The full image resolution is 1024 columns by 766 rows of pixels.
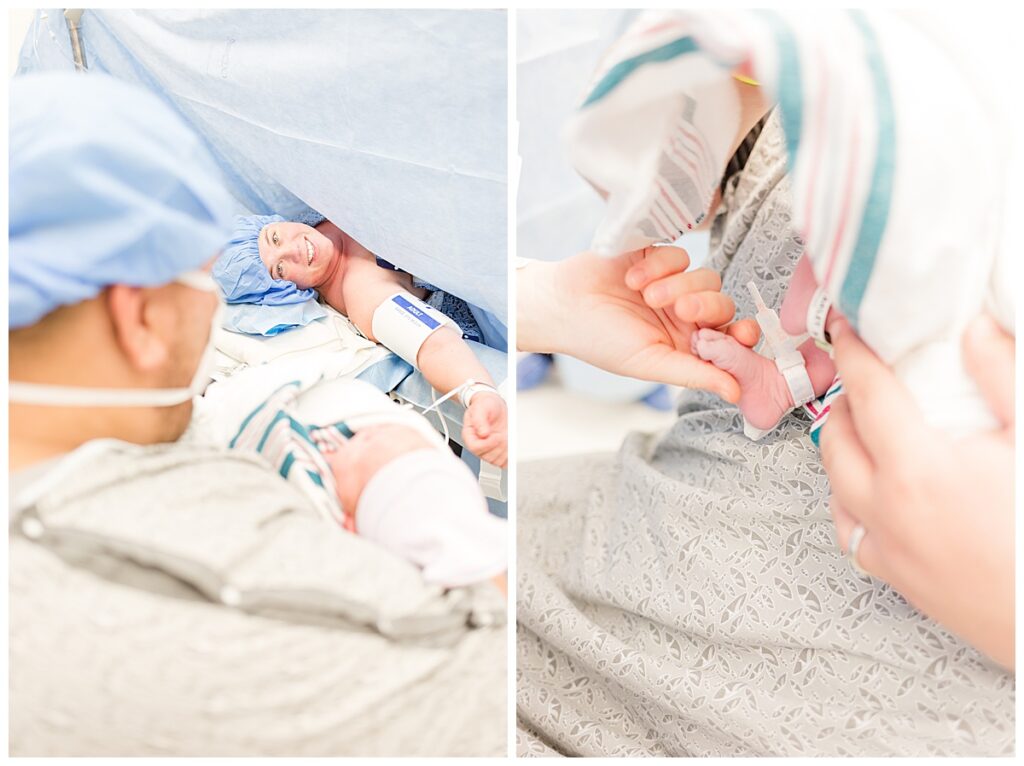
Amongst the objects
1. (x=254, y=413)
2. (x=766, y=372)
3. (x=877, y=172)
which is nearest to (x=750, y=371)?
(x=766, y=372)

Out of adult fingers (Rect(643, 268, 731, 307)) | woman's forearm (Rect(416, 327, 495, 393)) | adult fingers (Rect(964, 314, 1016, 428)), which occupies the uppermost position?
adult fingers (Rect(964, 314, 1016, 428))

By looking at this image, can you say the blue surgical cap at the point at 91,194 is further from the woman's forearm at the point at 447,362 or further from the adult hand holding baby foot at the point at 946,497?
the adult hand holding baby foot at the point at 946,497

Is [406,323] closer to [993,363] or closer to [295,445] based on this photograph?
[295,445]

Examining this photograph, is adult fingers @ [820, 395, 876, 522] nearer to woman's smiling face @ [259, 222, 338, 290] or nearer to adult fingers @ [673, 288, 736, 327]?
adult fingers @ [673, 288, 736, 327]

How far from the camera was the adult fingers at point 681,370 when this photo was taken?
624 millimetres

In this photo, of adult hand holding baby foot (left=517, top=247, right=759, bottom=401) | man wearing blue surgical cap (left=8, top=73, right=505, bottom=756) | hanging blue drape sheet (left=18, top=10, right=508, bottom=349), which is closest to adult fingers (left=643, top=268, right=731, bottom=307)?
adult hand holding baby foot (left=517, top=247, right=759, bottom=401)

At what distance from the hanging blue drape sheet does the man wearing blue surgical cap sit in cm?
14

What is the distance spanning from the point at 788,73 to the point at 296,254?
36cm

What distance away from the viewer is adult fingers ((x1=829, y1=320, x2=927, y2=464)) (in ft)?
1.50

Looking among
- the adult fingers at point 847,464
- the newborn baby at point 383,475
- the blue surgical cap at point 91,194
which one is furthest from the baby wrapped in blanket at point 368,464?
the adult fingers at point 847,464

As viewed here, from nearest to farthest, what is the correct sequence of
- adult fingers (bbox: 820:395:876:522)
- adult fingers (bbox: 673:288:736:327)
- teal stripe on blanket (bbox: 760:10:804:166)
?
teal stripe on blanket (bbox: 760:10:804:166)
adult fingers (bbox: 820:395:876:522)
adult fingers (bbox: 673:288:736:327)

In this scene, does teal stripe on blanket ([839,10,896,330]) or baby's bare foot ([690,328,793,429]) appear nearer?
teal stripe on blanket ([839,10,896,330])

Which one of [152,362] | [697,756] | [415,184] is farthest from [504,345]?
[697,756]

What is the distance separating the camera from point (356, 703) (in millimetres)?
465
